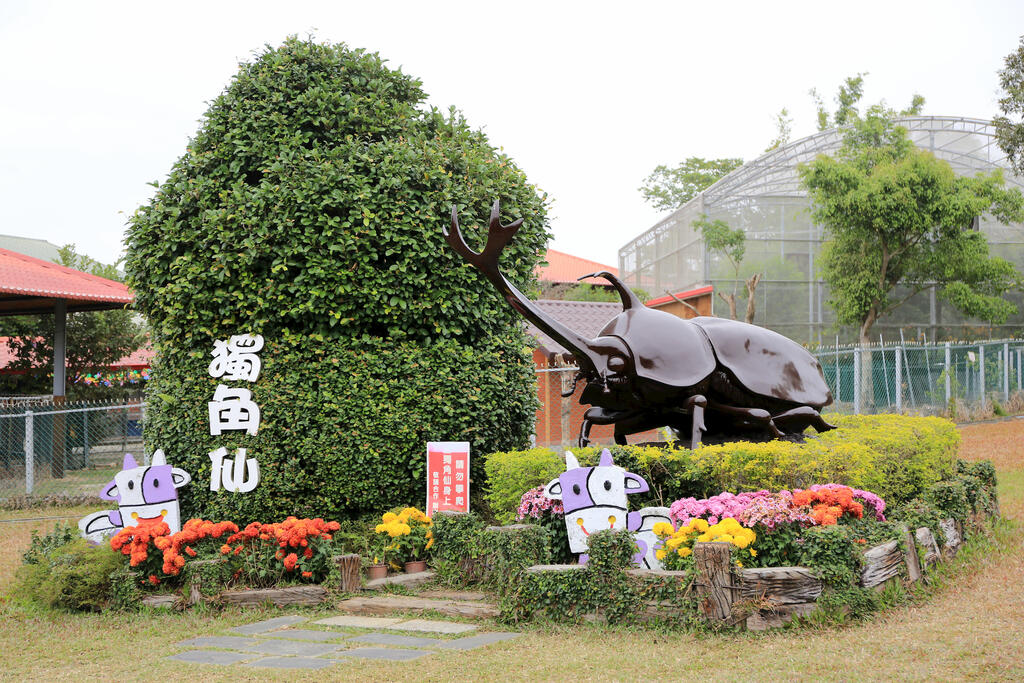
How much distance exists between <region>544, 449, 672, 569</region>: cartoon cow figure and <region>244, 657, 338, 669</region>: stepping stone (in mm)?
2085

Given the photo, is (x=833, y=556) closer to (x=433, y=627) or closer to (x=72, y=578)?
(x=433, y=627)

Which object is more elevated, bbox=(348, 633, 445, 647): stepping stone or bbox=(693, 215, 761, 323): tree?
bbox=(693, 215, 761, 323): tree

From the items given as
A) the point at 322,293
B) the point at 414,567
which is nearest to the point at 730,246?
the point at 322,293

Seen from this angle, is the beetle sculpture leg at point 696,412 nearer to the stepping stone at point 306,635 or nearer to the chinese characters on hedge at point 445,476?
the chinese characters on hedge at point 445,476

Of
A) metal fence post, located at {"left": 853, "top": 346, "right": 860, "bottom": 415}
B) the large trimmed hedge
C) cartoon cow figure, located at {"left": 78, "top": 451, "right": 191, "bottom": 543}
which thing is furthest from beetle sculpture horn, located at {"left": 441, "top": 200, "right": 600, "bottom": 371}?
metal fence post, located at {"left": 853, "top": 346, "right": 860, "bottom": 415}

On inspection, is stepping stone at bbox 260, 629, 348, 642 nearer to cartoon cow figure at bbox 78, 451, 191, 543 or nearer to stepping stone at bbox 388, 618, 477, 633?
stepping stone at bbox 388, 618, 477, 633

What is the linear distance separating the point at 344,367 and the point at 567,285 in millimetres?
25703

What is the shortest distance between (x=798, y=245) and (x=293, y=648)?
23124 mm

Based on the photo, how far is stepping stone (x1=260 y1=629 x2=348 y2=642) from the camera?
5613mm

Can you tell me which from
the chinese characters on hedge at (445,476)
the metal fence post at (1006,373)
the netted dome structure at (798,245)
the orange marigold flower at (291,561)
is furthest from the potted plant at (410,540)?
the netted dome structure at (798,245)

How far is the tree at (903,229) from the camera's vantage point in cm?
2209

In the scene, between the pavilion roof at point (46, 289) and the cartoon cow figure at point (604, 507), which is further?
the pavilion roof at point (46, 289)

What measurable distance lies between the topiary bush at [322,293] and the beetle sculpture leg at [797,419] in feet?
8.34

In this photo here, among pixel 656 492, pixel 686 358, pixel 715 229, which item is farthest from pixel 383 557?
pixel 715 229
